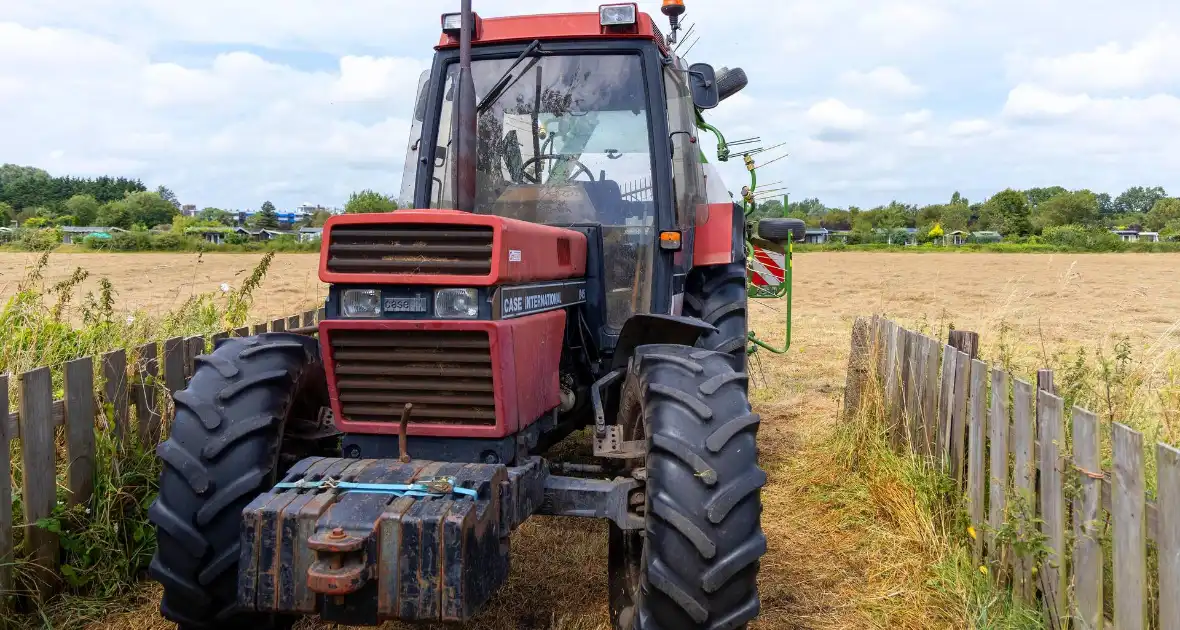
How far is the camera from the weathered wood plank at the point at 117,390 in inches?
168

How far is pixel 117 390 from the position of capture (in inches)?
170

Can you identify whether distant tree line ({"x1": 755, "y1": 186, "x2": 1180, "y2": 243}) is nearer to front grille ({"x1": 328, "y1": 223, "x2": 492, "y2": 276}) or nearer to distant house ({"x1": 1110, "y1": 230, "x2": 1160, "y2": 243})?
distant house ({"x1": 1110, "y1": 230, "x2": 1160, "y2": 243})

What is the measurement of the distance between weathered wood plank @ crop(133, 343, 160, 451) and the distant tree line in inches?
2730

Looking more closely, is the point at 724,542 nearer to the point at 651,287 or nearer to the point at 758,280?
the point at 651,287

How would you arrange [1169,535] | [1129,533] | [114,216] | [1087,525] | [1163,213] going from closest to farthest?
[1169,535]
[1129,533]
[1087,525]
[114,216]
[1163,213]

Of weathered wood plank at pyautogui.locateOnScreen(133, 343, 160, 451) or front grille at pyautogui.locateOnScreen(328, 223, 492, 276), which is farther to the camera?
weathered wood plank at pyautogui.locateOnScreen(133, 343, 160, 451)

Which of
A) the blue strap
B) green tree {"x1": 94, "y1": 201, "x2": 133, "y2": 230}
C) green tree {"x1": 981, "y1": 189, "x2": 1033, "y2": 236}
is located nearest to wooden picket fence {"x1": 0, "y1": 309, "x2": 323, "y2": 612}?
the blue strap

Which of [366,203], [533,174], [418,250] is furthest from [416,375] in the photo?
[366,203]

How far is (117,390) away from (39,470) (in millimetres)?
628

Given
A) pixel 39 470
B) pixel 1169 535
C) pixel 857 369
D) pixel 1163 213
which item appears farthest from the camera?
pixel 1163 213

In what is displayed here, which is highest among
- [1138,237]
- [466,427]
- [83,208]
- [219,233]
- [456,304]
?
[83,208]

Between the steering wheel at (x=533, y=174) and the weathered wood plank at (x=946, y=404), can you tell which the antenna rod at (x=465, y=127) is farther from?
the weathered wood plank at (x=946, y=404)

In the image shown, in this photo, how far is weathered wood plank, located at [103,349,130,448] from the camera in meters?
→ 4.28

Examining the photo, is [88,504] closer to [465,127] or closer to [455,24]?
[465,127]
